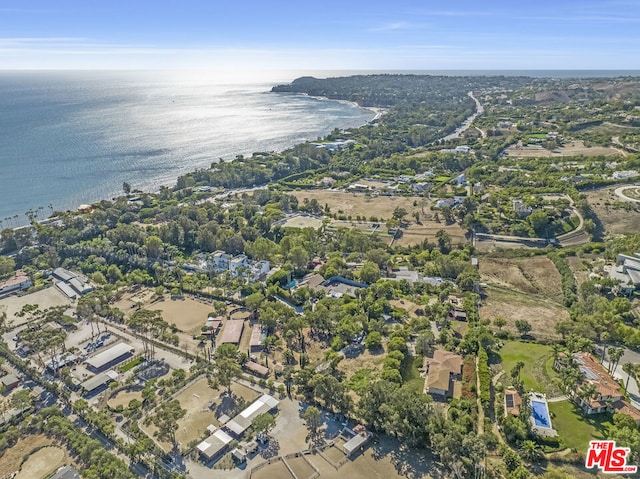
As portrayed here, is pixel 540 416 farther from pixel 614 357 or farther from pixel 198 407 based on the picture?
pixel 198 407

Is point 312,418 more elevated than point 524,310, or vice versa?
point 312,418

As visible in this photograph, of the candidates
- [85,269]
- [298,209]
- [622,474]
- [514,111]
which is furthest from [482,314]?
[514,111]

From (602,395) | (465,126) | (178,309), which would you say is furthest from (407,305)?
(465,126)

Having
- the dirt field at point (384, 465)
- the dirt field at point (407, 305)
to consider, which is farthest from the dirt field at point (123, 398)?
the dirt field at point (407, 305)

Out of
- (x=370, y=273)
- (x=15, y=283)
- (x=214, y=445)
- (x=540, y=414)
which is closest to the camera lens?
(x=214, y=445)

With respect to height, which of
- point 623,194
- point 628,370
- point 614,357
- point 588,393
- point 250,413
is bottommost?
point 250,413

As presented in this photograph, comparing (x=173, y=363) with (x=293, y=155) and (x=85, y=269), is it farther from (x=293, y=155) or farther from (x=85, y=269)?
(x=293, y=155)

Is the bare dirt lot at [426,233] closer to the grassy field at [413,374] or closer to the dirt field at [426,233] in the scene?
the dirt field at [426,233]
